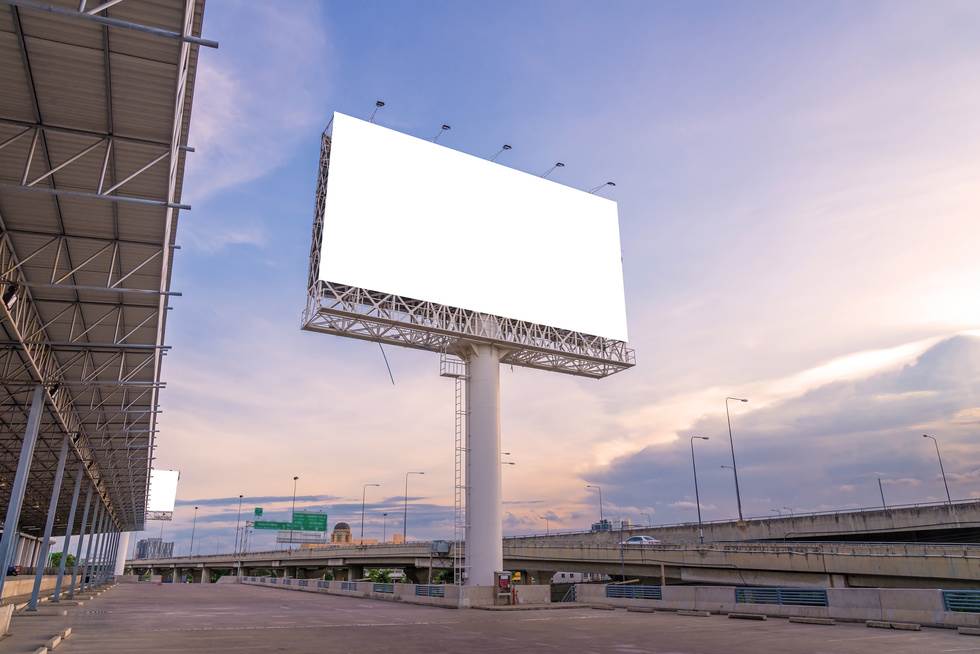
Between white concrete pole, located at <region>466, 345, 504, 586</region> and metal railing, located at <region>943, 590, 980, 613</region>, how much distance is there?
23675mm

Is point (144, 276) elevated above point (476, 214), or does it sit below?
below

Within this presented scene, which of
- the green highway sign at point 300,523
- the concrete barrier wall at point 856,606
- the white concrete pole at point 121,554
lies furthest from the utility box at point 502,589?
the white concrete pole at point 121,554

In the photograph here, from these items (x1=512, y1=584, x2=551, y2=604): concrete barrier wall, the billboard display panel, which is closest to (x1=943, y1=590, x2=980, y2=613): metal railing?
(x1=512, y1=584, x2=551, y2=604): concrete barrier wall

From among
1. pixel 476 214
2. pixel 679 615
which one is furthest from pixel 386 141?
pixel 679 615

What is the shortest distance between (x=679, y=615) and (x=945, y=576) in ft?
59.8

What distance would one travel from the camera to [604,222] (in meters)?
53.8

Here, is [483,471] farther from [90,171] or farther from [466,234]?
[90,171]

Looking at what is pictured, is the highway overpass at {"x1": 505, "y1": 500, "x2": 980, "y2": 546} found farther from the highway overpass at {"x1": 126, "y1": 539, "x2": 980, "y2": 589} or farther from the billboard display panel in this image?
the billboard display panel

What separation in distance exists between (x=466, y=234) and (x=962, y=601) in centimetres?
3382

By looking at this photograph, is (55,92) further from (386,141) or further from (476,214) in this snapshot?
(476,214)

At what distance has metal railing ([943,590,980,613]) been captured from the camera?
855 inches

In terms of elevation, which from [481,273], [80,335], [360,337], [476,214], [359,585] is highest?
[476,214]

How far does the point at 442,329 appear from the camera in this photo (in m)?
41.3

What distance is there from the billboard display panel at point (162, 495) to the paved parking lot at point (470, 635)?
92.6 metres
